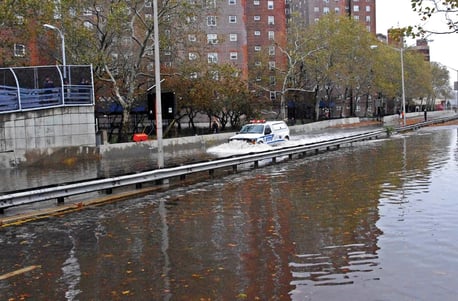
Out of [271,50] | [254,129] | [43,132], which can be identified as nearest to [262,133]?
[254,129]

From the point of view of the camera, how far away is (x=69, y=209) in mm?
12781

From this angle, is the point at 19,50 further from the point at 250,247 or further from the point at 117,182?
the point at 250,247

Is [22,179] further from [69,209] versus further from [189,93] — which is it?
[189,93]

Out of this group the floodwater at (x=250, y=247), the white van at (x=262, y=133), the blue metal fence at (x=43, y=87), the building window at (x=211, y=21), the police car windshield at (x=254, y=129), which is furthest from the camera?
the building window at (x=211, y=21)

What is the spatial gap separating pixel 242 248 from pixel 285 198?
511 cm

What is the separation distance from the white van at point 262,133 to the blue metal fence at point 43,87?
9033mm

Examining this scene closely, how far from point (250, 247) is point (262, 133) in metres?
24.0

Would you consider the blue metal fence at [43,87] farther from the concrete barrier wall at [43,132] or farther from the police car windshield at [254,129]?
the police car windshield at [254,129]

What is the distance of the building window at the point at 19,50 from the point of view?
36.2m

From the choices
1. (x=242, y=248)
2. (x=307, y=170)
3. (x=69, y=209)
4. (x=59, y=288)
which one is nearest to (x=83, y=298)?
(x=59, y=288)

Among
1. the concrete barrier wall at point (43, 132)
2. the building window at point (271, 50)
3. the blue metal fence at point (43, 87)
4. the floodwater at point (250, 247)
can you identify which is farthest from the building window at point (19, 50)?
the building window at point (271, 50)

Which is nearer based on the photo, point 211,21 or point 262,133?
point 262,133

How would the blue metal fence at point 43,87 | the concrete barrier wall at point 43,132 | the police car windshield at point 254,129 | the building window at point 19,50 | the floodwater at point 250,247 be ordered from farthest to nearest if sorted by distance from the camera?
the building window at point 19,50
the police car windshield at point 254,129
the blue metal fence at point 43,87
the concrete barrier wall at point 43,132
the floodwater at point 250,247

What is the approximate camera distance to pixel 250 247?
326 inches
